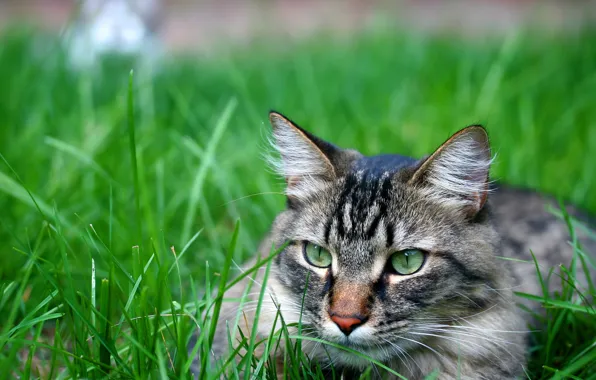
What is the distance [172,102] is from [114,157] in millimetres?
1432

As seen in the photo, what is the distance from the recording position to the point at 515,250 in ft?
10.2

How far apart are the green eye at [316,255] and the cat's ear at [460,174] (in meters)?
0.39

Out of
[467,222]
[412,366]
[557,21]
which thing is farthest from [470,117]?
[557,21]

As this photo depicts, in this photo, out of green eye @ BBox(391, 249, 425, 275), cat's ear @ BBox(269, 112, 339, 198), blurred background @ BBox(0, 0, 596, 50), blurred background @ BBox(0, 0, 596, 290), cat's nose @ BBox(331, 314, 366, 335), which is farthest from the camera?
blurred background @ BBox(0, 0, 596, 50)

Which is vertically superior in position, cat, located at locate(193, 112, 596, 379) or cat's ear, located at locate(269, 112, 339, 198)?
cat's ear, located at locate(269, 112, 339, 198)

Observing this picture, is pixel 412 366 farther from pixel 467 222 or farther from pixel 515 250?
pixel 515 250

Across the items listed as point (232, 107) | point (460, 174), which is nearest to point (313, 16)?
point (232, 107)

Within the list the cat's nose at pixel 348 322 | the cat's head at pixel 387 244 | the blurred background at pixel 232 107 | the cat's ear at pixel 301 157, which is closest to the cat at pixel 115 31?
the blurred background at pixel 232 107

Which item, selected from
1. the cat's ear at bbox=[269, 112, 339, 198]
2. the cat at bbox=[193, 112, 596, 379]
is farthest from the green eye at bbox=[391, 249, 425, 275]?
the cat's ear at bbox=[269, 112, 339, 198]

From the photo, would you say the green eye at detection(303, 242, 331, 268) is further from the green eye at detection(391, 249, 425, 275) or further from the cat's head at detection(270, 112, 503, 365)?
the green eye at detection(391, 249, 425, 275)

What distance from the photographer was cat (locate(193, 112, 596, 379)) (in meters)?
2.12

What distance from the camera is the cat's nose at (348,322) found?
2.04m

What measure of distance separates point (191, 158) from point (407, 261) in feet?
7.57

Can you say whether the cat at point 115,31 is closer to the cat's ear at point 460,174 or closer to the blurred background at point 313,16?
the blurred background at point 313,16
